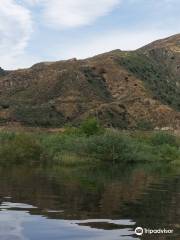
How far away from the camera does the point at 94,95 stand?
12031 centimetres

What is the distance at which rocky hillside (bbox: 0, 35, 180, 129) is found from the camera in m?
113

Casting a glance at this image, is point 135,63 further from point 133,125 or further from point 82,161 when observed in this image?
Result: point 82,161

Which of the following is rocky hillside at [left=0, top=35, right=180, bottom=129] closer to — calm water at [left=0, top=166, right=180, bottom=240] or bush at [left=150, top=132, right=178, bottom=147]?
bush at [left=150, top=132, right=178, bottom=147]

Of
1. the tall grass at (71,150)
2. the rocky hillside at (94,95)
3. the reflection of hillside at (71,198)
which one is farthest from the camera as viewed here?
the rocky hillside at (94,95)

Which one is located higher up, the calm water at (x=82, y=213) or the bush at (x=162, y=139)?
the calm water at (x=82, y=213)

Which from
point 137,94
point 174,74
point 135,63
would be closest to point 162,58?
point 174,74

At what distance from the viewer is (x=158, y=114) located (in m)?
117

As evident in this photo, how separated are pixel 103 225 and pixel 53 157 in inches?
2334

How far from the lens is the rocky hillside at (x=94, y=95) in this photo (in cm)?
11275

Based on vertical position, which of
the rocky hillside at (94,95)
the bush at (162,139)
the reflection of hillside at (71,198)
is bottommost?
the bush at (162,139)

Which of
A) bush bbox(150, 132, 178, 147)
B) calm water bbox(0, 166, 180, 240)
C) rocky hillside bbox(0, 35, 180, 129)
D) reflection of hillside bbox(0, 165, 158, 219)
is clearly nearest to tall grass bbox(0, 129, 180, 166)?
bush bbox(150, 132, 178, 147)

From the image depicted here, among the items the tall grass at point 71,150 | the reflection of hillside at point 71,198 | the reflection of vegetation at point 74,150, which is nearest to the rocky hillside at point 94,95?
the reflection of vegetation at point 74,150

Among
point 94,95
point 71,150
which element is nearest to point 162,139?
point 94,95

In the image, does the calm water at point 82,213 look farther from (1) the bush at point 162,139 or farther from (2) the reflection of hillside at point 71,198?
(1) the bush at point 162,139
